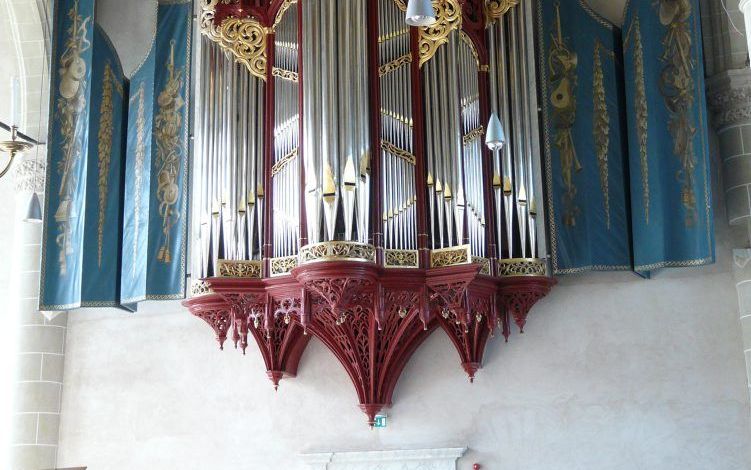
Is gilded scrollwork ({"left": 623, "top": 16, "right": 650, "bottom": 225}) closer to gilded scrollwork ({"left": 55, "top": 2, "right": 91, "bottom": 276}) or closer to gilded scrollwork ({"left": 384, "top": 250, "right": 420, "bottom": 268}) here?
gilded scrollwork ({"left": 384, "top": 250, "right": 420, "bottom": 268})

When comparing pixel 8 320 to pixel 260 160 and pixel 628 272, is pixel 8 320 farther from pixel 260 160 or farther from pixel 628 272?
pixel 628 272

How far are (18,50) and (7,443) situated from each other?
5.15 meters

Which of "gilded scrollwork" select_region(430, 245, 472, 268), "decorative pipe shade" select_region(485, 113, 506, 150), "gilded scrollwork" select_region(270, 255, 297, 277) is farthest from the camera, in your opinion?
"gilded scrollwork" select_region(270, 255, 297, 277)

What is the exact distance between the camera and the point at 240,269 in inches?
470

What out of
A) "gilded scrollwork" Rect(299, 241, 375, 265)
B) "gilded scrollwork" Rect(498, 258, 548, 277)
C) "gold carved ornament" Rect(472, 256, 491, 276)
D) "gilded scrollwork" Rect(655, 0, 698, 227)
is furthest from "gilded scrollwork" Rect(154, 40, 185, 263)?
"gilded scrollwork" Rect(655, 0, 698, 227)

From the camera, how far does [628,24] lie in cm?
1267

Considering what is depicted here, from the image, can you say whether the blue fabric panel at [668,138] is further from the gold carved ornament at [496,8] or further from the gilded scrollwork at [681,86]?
the gold carved ornament at [496,8]

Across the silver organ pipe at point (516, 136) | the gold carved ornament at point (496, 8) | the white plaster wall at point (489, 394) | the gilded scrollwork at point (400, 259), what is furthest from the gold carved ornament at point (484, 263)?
the gold carved ornament at point (496, 8)

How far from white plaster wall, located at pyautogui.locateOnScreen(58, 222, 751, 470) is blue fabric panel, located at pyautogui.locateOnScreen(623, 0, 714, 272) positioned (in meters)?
0.74

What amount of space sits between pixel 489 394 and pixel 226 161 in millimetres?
4141

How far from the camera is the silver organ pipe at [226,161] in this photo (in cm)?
1216

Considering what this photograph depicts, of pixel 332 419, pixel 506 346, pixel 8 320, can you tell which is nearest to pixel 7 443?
pixel 8 320

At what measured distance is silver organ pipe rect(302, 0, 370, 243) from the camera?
11.3 metres

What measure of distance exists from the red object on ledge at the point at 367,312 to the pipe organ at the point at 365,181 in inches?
0.7
